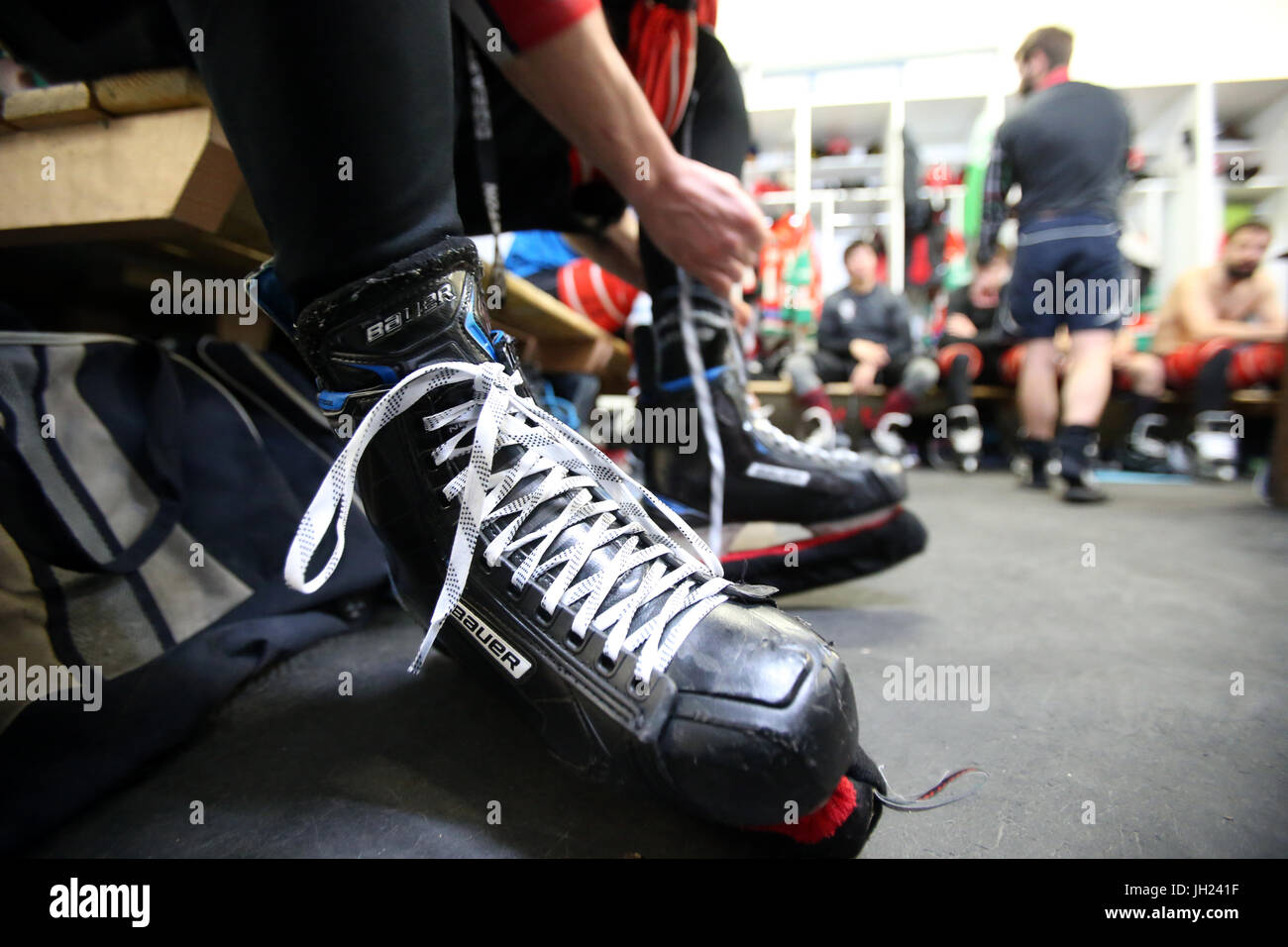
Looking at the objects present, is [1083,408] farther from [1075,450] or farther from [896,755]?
[896,755]

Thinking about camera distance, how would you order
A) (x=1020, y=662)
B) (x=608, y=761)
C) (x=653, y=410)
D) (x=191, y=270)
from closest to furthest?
(x=608, y=761)
(x=1020, y=662)
(x=653, y=410)
(x=191, y=270)

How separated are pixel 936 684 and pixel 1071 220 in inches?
76.1

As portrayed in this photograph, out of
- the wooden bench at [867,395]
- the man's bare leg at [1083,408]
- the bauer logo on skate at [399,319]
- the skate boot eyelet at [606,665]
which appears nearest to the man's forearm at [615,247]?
the bauer logo on skate at [399,319]

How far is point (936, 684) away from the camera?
49 centimetres

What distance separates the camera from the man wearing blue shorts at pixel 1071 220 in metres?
1.78

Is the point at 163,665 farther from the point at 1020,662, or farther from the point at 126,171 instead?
the point at 1020,662

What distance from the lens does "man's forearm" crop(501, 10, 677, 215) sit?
42 centimetres

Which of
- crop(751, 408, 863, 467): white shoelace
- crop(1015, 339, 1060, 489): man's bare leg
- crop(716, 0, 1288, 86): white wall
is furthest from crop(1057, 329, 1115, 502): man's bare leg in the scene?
crop(751, 408, 863, 467): white shoelace

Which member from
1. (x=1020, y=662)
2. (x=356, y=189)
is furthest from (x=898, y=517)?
(x=356, y=189)

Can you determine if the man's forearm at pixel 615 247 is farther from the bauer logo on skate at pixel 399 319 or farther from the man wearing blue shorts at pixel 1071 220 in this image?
the man wearing blue shorts at pixel 1071 220

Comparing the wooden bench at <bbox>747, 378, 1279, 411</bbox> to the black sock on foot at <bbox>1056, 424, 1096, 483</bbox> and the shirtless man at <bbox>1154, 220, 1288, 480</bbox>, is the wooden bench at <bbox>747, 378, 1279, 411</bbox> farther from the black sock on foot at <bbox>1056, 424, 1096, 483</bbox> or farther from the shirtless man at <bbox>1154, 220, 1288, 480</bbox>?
the black sock on foot at <bbox>1056, 424, 1096, 483</bbox>

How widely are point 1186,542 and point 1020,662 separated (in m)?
0.80

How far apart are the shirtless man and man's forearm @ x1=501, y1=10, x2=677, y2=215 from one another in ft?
9.65

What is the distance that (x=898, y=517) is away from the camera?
28.2 inches
